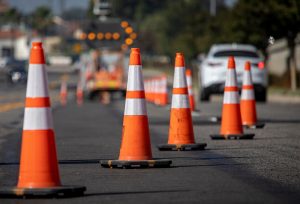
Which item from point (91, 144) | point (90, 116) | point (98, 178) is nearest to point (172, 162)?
point (98, 178)

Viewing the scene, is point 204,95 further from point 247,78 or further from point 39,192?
point 39,192

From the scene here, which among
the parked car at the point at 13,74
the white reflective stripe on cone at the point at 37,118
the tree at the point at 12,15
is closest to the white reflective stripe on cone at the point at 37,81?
the white reflective stripe on cone at the point at 37,118

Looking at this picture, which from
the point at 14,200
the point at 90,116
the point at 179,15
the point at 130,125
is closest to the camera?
the point at 14,200

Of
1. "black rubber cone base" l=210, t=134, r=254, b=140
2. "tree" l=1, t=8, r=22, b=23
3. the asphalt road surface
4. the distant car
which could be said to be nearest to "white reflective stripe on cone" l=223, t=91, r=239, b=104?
"black rubber cone base" l=210, t=134, r=254, b=140

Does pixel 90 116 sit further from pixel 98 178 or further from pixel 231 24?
pixel 231 24

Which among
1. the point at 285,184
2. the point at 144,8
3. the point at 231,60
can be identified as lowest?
the point at 285,184

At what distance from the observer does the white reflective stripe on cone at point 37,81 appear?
8094mm

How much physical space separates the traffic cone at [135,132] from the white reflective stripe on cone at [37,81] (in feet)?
6.00

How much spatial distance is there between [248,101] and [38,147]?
8685 millimetres

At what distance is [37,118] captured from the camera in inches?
315

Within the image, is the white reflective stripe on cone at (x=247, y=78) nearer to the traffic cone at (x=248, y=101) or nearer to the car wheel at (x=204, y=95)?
the traffic cone at (x=248, y=101)

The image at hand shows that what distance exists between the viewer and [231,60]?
14.2 meters

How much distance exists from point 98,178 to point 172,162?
1.64m

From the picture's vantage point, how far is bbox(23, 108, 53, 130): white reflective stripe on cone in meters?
7.97
